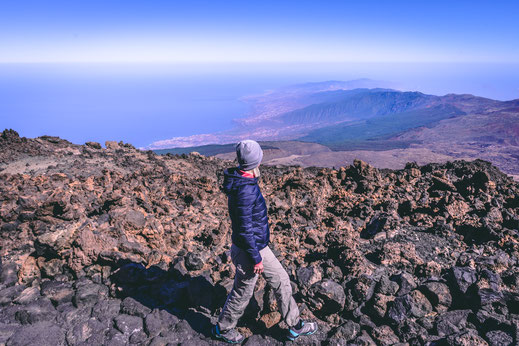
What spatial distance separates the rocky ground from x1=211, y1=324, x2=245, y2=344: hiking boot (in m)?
0.11

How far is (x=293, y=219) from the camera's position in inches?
203

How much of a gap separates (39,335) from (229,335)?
1701 millimetres

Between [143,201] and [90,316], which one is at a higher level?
[143,201]

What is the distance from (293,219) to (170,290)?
246 cm

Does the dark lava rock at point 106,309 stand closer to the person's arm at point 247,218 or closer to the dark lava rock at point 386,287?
the person's arm at point 247,218

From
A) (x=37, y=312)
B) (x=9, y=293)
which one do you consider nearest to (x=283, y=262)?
(x=37, y=312)

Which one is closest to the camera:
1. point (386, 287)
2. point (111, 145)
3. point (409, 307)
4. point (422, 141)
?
point (409, 307)

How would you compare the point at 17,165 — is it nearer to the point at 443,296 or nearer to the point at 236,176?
the point at 236,176

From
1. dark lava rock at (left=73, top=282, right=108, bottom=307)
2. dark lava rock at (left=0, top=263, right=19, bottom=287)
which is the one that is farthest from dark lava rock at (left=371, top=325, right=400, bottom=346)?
dark lava rock at (left=0, top=263, right=19, bottom=287)

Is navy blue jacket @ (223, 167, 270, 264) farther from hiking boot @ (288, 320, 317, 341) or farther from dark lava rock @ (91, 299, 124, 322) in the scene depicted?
dark lava rock @ (91, 299, 124, 322)

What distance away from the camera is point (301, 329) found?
8.89ft

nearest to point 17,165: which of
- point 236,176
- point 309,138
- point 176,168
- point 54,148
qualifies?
point 54,148

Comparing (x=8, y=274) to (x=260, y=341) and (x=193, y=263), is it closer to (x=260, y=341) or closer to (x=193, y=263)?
(x=193, y=263)

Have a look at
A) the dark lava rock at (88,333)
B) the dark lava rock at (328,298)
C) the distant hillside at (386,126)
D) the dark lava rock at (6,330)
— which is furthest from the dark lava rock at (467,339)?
the distant hillside at (386,126)
